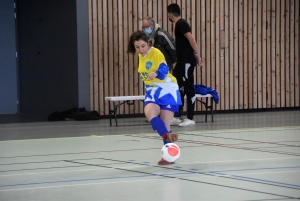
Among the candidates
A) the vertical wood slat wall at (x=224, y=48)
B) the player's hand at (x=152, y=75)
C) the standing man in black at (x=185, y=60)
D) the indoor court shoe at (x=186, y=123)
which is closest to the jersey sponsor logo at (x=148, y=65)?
the player's hand at (x=152, y=75)

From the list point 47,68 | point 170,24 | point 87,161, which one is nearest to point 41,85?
point 47,68

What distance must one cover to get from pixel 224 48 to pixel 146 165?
845 centimetres

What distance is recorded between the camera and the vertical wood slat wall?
1330cm

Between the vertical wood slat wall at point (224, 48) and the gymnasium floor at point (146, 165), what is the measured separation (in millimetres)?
2725

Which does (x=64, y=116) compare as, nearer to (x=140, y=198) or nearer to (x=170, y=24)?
(x=170, y=24)

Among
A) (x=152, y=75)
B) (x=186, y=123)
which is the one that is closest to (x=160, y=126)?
(x=152, y=75)

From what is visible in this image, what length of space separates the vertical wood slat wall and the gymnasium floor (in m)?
2.72

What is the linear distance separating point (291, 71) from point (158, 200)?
37.0 ft

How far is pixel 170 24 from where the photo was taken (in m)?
13.9

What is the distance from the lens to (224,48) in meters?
14.4

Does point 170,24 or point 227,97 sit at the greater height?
point 170,24

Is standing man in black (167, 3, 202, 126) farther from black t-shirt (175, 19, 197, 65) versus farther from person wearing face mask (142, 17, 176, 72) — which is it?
person wearing face mask (142, 17, 176, 72)

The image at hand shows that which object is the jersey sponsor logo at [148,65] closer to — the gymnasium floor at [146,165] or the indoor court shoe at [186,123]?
the gymnasium floor at [146,165]

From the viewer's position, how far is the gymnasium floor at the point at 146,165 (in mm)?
4828
